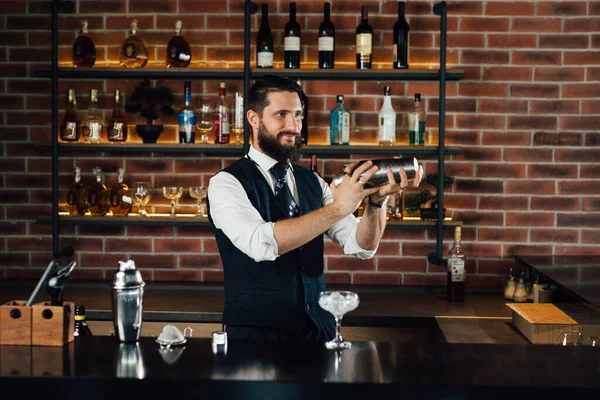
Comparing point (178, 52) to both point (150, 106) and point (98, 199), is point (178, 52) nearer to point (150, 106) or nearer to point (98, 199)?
point (150, 106)

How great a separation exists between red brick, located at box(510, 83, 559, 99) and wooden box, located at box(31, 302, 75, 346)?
2.38 meters

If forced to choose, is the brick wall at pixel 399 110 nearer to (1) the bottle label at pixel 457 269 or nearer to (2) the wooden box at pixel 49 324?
(1) the bottle label at pixel 457 269

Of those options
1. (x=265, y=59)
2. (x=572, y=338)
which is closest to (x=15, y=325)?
(x=572, y=338)

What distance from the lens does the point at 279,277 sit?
2256 millimetres

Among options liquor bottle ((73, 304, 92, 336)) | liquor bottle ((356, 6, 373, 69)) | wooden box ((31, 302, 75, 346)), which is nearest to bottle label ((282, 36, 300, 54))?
liquor bottle ((356, 6, 373, 69))

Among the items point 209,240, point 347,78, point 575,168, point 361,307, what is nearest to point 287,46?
point 347,78

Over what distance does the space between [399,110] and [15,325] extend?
218 centimetres

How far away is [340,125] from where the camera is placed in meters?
3.45

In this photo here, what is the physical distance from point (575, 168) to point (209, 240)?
174cm

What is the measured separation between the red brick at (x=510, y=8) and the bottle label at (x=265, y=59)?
1.02m

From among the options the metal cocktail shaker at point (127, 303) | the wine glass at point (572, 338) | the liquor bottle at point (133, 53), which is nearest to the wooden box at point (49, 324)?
the metal cocktail shaker at point (127, 303)

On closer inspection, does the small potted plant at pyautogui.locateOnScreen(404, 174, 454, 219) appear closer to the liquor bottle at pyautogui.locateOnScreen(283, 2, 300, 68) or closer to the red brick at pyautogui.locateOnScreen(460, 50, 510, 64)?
the red brick at pyautogui.locateOnScreen(460, 50, 510, 64)

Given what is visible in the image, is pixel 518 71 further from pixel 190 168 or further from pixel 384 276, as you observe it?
pixel 190 168

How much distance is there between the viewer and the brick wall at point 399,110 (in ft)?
11.4
